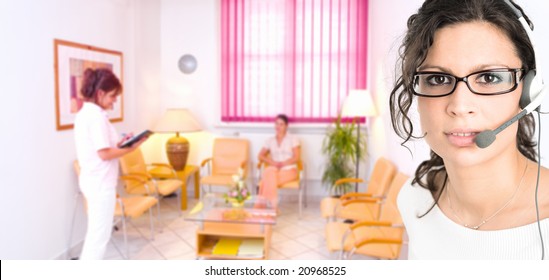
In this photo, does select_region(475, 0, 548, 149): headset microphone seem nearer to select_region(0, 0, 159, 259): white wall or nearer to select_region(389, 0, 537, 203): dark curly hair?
select_region(389, 0, 537, 203): dark curly hair

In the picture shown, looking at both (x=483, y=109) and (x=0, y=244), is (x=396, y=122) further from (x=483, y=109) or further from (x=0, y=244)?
(x=0, y=244)

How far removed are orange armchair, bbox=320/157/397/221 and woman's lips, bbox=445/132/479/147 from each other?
286cm

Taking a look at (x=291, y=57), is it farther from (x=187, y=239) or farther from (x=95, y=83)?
(x=95, y=83)

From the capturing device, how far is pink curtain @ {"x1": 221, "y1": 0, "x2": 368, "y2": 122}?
209 inches

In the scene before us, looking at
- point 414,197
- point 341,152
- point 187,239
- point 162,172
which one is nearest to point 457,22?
point 414,197

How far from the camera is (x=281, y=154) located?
521 centimetres

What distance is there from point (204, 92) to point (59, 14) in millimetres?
2481

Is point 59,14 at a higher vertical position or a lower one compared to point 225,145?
higher

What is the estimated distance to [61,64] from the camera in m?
3.44

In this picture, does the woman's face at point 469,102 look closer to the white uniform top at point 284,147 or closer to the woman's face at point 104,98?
the woman's face at point 104,98

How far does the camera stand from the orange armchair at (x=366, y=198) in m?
3.52

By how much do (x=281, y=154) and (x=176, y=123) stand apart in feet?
4.78

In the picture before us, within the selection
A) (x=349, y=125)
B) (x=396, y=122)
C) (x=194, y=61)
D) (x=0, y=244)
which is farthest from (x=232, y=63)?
(x=396, y=122)

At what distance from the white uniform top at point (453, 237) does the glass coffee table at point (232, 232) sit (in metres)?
2.42
